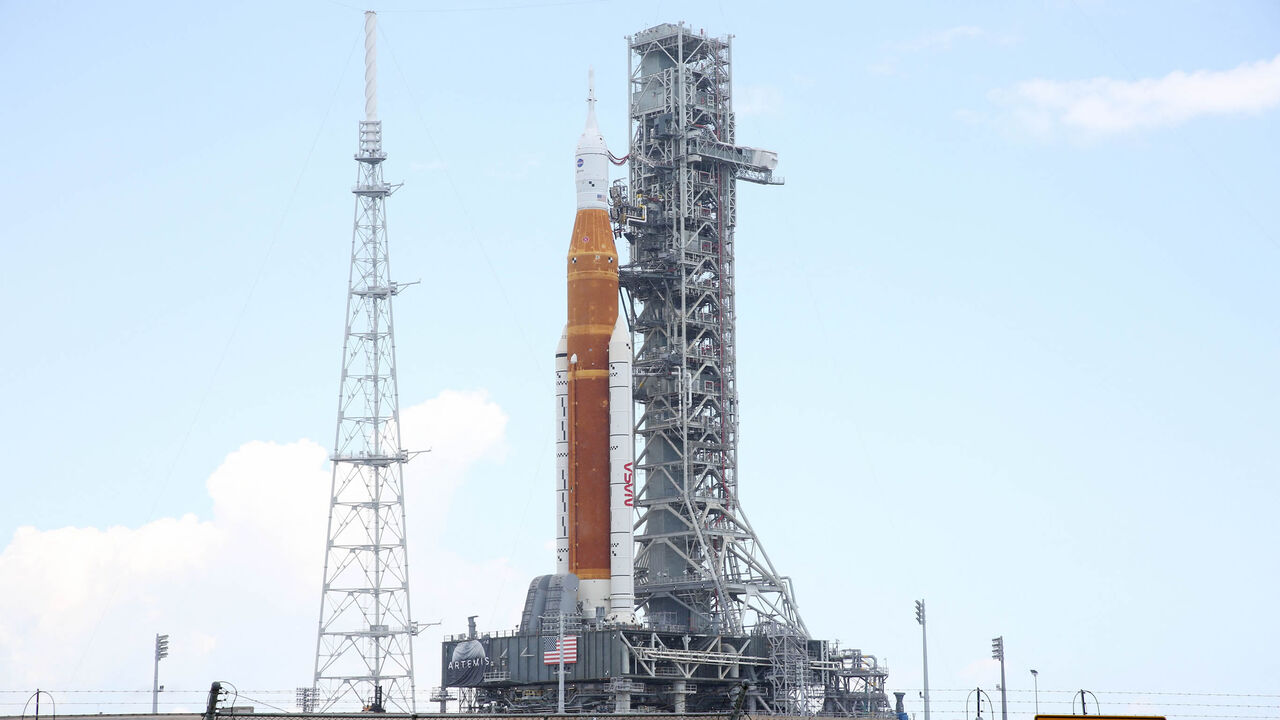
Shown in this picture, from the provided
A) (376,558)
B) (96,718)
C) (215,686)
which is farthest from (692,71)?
(215,686)

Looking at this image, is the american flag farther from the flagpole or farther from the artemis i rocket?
the artemis i rocket

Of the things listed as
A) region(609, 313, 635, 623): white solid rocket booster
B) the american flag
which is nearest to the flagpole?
the american flag

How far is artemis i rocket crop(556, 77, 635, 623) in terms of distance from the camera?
310 feet

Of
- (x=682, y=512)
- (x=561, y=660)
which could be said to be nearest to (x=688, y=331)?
(x=682, y=512)

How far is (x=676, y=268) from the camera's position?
10350cm

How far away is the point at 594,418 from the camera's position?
96.1 m

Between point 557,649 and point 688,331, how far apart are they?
69.5 ft

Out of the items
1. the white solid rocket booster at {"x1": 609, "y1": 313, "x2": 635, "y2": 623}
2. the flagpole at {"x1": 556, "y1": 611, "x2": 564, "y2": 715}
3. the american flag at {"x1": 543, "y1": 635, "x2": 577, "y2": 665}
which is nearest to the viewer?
the flagpole at {"x1": 556, "y1": 611, "x2": 564, "y2": 715}

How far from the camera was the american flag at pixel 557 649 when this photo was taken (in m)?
89.8

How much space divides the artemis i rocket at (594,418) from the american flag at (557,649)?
2604mm

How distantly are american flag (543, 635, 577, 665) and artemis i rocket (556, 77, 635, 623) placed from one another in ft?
8.54

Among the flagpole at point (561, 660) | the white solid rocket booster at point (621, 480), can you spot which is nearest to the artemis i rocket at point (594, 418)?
the white solid rocket booster at point (621, 480)

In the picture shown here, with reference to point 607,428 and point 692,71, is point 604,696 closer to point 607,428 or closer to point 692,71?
point 607,428

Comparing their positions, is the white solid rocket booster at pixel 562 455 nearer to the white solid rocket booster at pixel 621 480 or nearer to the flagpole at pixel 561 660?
the white solid rocket booster at pixel 621 480
